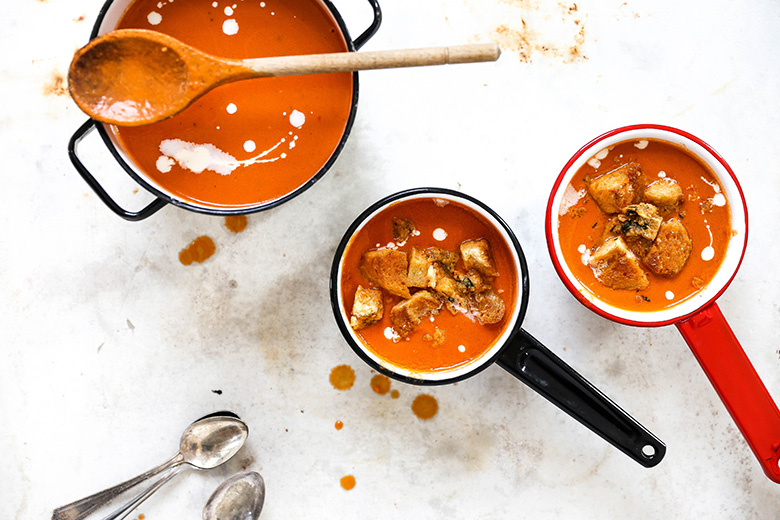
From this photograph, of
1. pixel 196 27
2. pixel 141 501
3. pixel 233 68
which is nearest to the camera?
pixel 233 68

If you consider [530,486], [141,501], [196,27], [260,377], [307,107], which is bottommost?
[141,501]

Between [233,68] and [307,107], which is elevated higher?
[233,68]

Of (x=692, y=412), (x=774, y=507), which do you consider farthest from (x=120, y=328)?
(x=774, y=507)

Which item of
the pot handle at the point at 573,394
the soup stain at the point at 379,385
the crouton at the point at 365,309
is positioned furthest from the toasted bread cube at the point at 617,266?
the soup stain at the point at 379,385

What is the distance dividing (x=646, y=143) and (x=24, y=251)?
1975mm

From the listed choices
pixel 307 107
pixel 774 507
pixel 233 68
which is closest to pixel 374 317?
pixel 307 107

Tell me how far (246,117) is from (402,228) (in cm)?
54

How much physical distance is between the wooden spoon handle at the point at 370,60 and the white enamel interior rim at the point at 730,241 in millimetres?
505

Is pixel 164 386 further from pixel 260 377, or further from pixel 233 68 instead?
pixel 233 68

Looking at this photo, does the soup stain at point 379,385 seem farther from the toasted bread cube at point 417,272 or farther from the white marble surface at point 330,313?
the toasted bread cube at point 417,272

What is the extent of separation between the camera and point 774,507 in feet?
6.68

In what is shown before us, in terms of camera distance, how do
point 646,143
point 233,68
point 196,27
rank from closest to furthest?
point 233,68, point 196,27, point 646,143

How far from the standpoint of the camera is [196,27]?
1596mm

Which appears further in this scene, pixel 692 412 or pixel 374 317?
pixel 692 412
